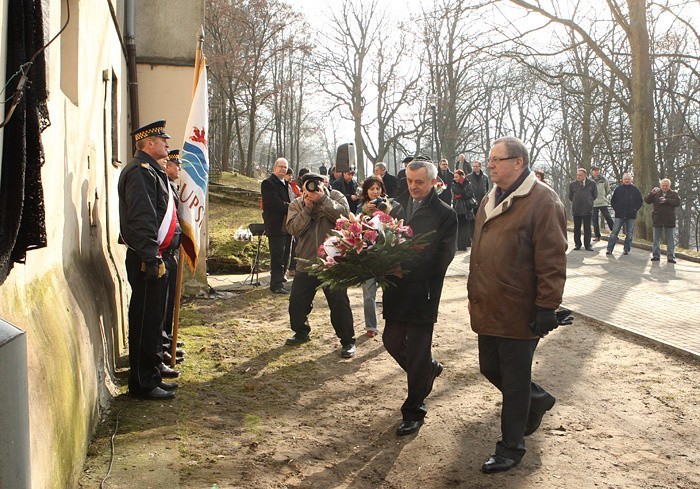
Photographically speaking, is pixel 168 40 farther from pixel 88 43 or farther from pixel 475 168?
pixel 475 168

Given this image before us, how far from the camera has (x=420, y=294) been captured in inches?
217

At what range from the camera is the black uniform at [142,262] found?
5781mm

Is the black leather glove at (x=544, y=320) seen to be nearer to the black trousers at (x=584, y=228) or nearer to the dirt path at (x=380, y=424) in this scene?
the dirt path at (x=380, y=424)

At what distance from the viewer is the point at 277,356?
7887 millimetres

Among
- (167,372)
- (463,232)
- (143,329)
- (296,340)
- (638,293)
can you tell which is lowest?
(638,293)

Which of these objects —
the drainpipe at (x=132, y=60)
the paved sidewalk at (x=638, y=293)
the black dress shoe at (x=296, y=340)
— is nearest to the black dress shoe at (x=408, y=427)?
the black dress shoe at (x=296, y=340)

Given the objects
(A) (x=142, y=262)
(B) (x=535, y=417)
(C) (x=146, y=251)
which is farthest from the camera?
(A) (x=142, y=262)

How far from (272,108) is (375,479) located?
1635 inches

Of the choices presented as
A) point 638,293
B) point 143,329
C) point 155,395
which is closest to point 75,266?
point 143,329

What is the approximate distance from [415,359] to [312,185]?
10.1ft

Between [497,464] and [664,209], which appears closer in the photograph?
[497,464]

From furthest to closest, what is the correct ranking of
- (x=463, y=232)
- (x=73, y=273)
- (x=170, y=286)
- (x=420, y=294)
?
(x=463, y=232)
(x=170, y=286)
(x=73, y=273)
(x=420, y=294)

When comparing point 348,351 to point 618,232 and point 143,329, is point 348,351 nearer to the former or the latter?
point 143,329

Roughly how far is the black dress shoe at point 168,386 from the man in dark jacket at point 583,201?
14301mm
